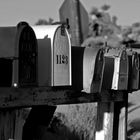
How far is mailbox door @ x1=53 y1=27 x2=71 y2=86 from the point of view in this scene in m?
3.79

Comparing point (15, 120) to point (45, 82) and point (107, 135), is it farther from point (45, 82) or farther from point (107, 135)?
point (107, 135)

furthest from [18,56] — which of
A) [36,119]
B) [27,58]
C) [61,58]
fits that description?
[36,119]

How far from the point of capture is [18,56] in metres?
3.38

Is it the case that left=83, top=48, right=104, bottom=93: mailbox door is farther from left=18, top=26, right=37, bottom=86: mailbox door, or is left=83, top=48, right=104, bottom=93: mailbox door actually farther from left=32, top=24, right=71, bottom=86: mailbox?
left=18, top=26, right=37, bottom=86: mailbox door

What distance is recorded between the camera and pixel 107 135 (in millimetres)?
4875

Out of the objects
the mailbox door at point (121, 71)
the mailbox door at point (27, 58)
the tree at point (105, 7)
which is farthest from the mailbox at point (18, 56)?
the tree at point (105, 7)

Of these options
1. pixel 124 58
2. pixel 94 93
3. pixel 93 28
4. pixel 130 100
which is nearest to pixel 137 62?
pixel 124 58

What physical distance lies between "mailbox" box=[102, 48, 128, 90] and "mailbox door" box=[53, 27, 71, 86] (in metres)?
0.60

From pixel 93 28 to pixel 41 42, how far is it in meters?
27.7

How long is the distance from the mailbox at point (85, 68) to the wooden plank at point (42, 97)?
117 mm

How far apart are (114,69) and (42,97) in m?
1.02

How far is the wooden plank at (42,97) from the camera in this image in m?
3.35

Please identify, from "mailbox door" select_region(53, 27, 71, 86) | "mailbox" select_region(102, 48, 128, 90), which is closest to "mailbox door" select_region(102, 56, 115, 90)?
"mailbox" select_region(102, 48, 128, 90)

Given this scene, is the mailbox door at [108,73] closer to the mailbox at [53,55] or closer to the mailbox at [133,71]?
the mailbox at [133,71]
